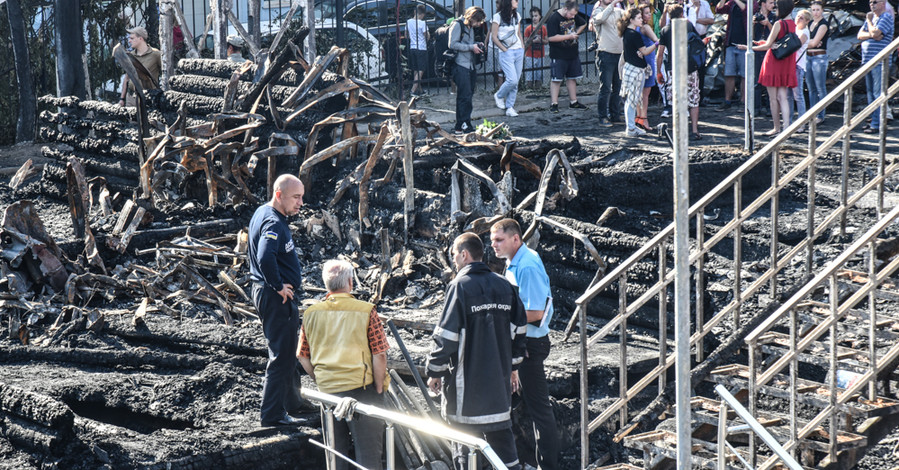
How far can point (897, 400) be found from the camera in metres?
5.82

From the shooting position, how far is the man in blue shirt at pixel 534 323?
20.0ft

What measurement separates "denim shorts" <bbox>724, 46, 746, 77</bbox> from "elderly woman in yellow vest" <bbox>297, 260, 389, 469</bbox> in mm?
9986

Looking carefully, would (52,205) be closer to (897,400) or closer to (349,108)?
(349,108)

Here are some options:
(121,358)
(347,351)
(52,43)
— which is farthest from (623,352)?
(52,43)

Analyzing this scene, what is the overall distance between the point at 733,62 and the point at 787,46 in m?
2.18

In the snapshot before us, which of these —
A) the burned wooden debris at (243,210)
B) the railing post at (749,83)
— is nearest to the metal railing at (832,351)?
the burned wooden debris at (243,210)

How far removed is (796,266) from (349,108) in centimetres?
526

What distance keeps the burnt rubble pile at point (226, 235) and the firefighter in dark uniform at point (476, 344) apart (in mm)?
469

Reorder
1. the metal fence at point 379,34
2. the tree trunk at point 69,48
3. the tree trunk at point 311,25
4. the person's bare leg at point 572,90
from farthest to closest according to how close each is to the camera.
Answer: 1. the metal fence at point 379,34
2. the tree trunk at point 69,48
3. the person's bare leg at point 572,90
4. the tree trunk at point 311,25

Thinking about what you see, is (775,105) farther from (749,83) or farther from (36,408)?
(36,408)

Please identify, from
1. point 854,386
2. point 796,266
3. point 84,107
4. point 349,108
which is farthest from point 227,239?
point 854,386

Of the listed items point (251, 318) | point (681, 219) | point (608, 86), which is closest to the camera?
point (681, 219)

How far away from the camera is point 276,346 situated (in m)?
6.20

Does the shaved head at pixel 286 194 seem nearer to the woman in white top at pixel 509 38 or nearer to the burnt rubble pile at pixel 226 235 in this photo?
the burnt rubble pile at pixel 226 235
